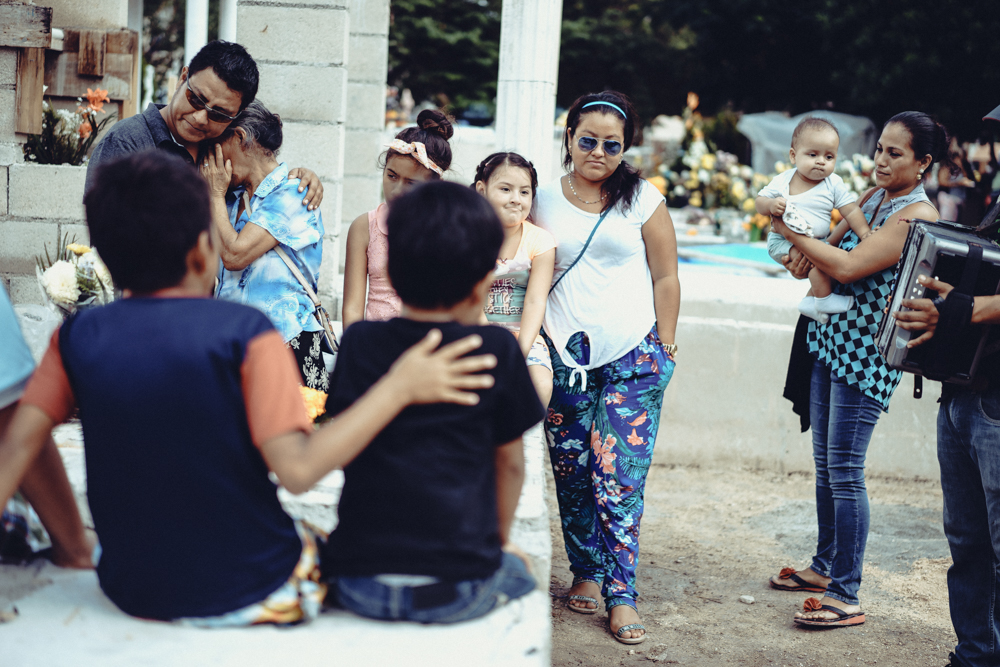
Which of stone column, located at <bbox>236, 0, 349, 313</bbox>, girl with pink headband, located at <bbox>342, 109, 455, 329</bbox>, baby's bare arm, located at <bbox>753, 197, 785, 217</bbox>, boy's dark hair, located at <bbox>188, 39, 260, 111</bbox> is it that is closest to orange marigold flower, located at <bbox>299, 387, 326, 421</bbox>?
girl with pink headband, located at <bbox>342, 109, 455, 329</bbox>

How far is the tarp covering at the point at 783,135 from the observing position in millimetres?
16672

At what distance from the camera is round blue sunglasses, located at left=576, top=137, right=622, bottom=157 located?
351 cm

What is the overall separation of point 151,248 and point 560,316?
2141 millimetres

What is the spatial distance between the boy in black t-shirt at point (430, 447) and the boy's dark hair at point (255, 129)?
1682mm

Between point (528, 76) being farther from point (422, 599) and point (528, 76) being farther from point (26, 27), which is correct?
point (422, 599)

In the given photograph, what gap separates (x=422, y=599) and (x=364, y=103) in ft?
19.4

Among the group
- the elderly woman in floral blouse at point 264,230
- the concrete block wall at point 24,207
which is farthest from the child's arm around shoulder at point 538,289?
the concrete block wall at point 24,207

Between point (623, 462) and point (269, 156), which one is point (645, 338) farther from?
point (269, 156)

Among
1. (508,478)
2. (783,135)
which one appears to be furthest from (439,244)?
(783,135)

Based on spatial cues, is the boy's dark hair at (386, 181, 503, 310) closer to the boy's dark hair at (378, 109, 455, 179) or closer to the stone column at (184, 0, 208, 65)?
the boy's dark hair at (378, 109, 455, 179)

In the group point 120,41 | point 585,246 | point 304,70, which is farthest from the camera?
point 120,41

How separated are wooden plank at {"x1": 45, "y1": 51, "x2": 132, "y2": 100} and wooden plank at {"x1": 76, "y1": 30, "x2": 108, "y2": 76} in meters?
0.04

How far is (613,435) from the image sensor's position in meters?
3.64

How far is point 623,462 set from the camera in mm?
3637
